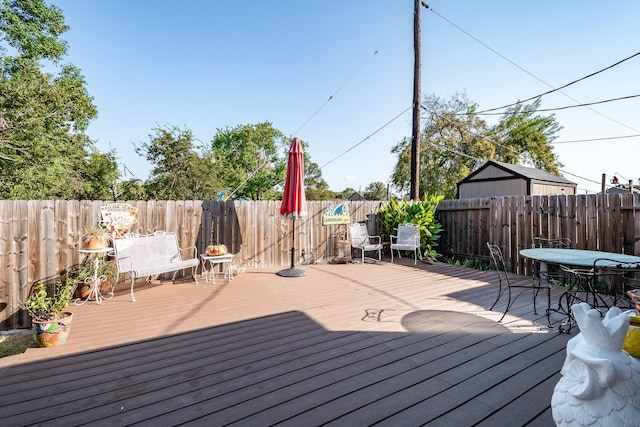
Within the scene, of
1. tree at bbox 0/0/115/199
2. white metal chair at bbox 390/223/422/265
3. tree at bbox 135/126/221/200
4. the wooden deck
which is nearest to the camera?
the wooden deck

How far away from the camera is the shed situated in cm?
1076

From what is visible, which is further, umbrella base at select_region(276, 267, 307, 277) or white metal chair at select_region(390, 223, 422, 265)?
white metal chair at select_region(390, 223, 422, 265)

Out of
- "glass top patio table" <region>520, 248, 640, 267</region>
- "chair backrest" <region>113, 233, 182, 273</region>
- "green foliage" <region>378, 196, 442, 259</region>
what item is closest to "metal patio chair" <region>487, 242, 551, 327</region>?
"glass top patio table" <region>520, 248, 640, 267</region>

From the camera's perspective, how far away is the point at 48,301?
3.05 meters

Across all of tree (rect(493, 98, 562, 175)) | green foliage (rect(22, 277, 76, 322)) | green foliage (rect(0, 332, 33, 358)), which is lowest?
green foliage (rect(0, 332, 33, 358))

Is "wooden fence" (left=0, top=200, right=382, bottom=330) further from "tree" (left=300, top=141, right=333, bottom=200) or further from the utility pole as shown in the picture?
"tree" (left=300, top=141, right=333, bottom=200)

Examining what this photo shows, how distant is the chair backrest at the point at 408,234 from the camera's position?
6.50 metres

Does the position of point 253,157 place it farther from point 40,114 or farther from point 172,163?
point 40,114

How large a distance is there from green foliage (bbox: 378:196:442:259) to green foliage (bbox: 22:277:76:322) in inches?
243

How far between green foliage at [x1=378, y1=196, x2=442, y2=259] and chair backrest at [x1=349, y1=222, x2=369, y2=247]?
29.0 inches

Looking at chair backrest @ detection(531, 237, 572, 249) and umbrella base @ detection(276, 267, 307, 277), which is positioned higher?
chair backrest @ detection(531, 237, 572, 249)

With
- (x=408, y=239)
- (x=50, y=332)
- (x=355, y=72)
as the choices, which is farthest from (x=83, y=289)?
(x=355, y=72)

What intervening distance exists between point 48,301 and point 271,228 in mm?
3690

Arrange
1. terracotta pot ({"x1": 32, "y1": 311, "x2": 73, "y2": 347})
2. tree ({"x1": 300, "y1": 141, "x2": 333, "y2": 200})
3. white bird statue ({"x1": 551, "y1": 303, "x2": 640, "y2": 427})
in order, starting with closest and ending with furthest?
white bird statue ({"x1": 551, "y1": 303, "x2": 640, "y2": 427})
terracotta pot ({"x1": 32, "y1": 311, "x2": 73, "y2": 347})
tree ({"x1": 300, "y1": 141, "x2": 333, "y2": 200})
